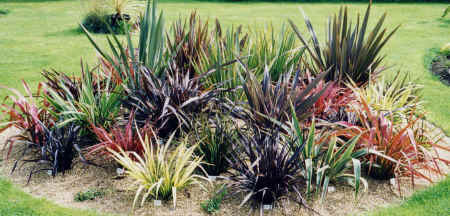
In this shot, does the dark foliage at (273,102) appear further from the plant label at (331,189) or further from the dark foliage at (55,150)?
the dark foliage at (55,150)

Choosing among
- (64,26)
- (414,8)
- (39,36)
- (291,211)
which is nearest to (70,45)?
(39,36)

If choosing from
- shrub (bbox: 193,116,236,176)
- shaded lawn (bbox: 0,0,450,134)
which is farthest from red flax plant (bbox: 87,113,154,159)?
shaded lawn (bbox: 0,0,450,134)

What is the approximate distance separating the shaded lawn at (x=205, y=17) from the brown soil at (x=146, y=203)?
7.11 feet

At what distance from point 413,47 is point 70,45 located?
26.4 feet

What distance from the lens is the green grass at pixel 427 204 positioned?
3.96m

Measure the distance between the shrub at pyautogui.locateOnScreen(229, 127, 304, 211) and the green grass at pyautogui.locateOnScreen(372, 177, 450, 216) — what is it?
0.84 meters

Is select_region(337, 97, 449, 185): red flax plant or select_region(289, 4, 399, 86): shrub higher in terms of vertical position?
select_region(289, 4, 399, 86): shrub

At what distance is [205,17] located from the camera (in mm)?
13688

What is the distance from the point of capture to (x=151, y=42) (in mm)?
5309

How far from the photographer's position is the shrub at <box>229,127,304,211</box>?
154 inches

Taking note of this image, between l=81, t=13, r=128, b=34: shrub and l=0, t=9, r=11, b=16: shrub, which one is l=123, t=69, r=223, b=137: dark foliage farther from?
l=0, t=9, r=11, b=16: shrub

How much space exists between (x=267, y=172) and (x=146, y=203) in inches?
45.9

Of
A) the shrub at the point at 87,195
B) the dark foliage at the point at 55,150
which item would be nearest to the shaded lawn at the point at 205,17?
the dark foliage at the point at 55,150

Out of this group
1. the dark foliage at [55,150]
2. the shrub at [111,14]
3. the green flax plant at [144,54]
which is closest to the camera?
the dark foliage at [55,150]
